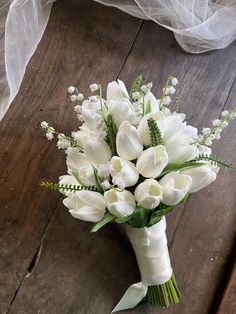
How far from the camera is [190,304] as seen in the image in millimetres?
891

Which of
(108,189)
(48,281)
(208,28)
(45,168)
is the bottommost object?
(48,281)

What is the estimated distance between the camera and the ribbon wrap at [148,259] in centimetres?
84

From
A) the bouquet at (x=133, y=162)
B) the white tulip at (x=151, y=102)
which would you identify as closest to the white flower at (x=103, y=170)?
the bouquet at (x=133, y=162)

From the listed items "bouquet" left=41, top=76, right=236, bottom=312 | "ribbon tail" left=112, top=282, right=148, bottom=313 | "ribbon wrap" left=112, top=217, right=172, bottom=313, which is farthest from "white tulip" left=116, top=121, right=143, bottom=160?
"ribbon tail" left=112, top=282, right=148, bottom=313

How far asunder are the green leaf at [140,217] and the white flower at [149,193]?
0.07 ft

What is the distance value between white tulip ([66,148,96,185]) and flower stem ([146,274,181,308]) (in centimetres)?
23

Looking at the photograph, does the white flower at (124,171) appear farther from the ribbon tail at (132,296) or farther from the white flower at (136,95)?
the ribbon tail at (132,296)

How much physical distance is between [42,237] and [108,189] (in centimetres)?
20

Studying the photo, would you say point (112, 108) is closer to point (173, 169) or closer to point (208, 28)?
point (173, 169)

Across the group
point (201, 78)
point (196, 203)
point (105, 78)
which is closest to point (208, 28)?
point (201, 78)

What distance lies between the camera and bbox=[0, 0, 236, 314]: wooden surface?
0.88 metres

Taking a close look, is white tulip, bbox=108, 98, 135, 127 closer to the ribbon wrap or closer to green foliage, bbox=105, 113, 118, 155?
green foliage, bbox=105, 113, 118, 155

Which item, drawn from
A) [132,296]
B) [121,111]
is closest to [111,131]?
[121,111]

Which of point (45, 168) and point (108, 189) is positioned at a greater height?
point (108, 189)
